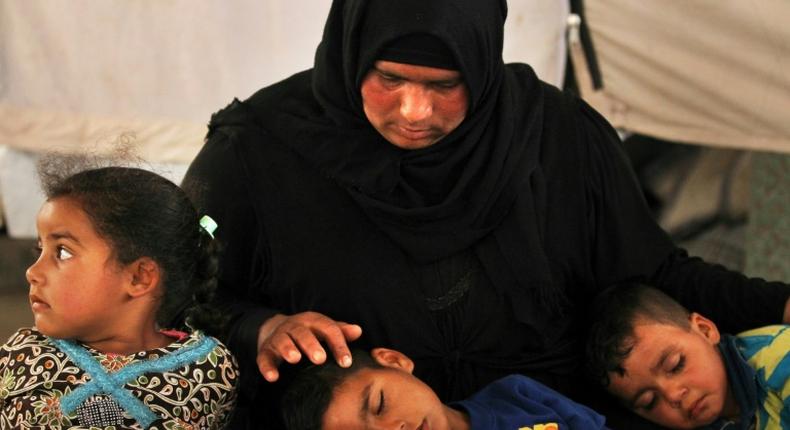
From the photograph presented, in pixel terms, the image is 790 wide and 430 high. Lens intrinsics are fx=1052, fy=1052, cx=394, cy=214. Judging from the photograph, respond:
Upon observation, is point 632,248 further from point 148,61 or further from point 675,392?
point 148,61

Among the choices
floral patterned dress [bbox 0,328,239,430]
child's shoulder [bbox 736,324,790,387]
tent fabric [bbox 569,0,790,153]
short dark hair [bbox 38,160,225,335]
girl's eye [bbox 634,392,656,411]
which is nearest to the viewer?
floral patterned dress [bbox 0,328,239,430]

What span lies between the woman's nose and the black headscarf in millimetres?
131

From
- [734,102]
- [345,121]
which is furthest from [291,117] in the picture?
[734,102]

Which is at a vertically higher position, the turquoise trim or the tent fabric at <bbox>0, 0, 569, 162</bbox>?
the tent fabric at <bbox>0, 0, 569, 162</bbox>

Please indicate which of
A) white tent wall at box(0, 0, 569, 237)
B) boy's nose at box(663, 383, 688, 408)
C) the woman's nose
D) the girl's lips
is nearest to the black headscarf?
the woman's nose

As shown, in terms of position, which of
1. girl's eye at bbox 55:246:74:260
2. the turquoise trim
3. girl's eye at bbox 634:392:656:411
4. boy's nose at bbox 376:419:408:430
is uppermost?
girl's eye at bbox 55:246:74:260

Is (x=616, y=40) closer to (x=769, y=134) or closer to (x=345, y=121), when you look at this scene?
(x=769, y=134)

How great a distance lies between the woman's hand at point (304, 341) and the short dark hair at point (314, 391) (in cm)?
3

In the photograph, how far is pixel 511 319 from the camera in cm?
239

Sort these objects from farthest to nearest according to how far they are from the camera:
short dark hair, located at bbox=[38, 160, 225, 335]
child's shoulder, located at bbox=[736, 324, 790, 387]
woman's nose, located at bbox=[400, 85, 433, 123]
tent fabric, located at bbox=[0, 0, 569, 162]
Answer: tent fabric, located at bbox=[0, 0, 569, 162], child's shoulder, located at bbox=[736, 324, 790, 387], woman's nose, located at bbox=[400, 85, 433, 123], short dark hair, located at bbox=[38, 160, 225, 335]

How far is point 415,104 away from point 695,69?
1.64 m

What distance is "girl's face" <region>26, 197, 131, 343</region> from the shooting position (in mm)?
1940

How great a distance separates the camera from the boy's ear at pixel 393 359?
2189 millimetres

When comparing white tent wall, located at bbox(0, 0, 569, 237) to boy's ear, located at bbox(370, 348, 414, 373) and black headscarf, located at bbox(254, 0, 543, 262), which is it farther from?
boy's ear, located at bbox(370, 348, 414, 373)
